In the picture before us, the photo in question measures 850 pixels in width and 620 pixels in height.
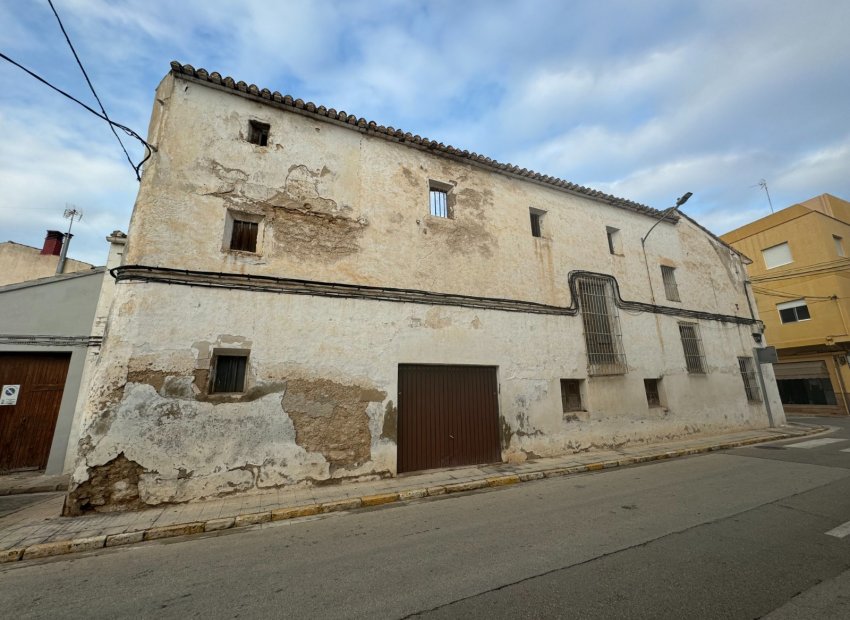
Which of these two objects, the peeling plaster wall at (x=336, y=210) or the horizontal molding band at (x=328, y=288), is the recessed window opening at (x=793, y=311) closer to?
the peeling plaster wall at (x=336, y=210)

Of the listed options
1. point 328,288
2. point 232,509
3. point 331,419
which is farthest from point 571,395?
point 232,509

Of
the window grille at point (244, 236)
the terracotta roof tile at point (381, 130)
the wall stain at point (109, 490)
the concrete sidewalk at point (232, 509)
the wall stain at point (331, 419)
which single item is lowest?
the concrete sidewalk at point (232, 509)

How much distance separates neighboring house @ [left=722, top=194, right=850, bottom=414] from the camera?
1748 centimetres

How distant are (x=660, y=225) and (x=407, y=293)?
10461 mm

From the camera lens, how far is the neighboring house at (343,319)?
557 cm

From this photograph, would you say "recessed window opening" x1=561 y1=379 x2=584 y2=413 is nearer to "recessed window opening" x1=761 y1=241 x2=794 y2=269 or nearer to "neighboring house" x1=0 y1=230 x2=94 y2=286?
"neighboring house" x1=0 y1=230 x2=94 y2=286

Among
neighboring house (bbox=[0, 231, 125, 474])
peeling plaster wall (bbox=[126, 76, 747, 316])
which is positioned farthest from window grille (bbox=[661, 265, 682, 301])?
neighboring house (bbox=[0, 231, 125, 474])

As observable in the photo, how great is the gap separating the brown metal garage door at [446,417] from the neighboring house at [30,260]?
15.0 m

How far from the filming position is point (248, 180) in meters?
6.90

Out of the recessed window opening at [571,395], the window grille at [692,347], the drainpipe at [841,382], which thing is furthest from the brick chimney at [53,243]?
the drainpipe at [841,382]

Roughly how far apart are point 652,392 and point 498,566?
943 cm

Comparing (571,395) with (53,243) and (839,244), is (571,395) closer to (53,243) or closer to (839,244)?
(53,243)

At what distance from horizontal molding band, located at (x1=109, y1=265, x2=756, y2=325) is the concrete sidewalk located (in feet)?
11.3

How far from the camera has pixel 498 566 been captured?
3246 millimetres
